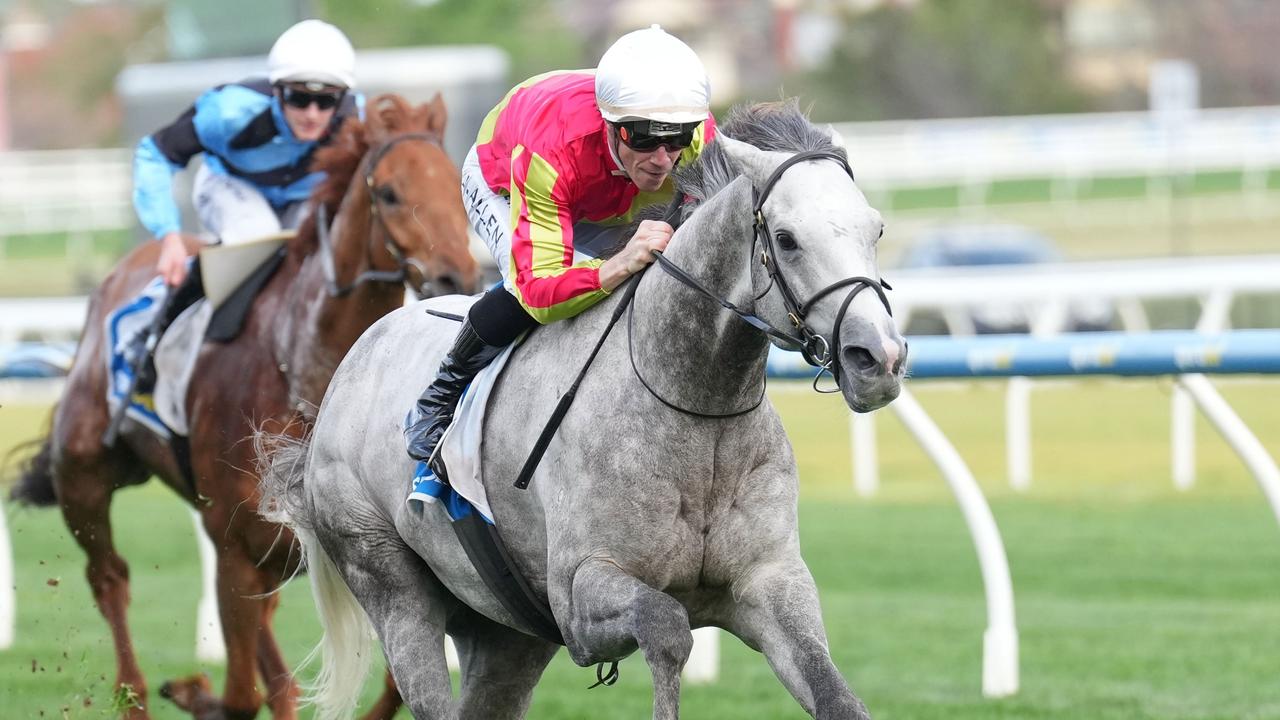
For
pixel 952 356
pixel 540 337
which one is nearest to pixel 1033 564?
pixel 952 356

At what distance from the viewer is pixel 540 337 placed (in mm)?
4172

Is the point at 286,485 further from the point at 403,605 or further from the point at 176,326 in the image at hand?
the point at 176,326

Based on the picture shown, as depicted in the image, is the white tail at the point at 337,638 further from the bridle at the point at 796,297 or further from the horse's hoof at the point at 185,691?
the bridle at the point at 796,297

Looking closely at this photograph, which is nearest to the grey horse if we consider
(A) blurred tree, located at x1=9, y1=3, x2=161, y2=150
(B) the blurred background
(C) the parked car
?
(B) the blurred background

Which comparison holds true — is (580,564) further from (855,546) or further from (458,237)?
(855,546)

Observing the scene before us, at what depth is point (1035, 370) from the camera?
5.80m

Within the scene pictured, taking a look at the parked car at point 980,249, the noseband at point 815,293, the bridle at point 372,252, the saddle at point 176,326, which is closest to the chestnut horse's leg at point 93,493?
the saddle at point 176,326

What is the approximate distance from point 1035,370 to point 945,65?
126 feet

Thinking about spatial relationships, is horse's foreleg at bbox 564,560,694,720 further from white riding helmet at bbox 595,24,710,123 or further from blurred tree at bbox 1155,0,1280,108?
blurred tree at bbox 1155,0,1280,108

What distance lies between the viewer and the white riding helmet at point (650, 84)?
383 centimetres

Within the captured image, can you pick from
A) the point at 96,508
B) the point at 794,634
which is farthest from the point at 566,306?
the point at 96,508

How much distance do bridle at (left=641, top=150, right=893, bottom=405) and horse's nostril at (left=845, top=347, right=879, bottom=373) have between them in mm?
43

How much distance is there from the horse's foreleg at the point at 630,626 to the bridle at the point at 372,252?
85.0 inches

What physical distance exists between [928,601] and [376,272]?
3.24 metres
